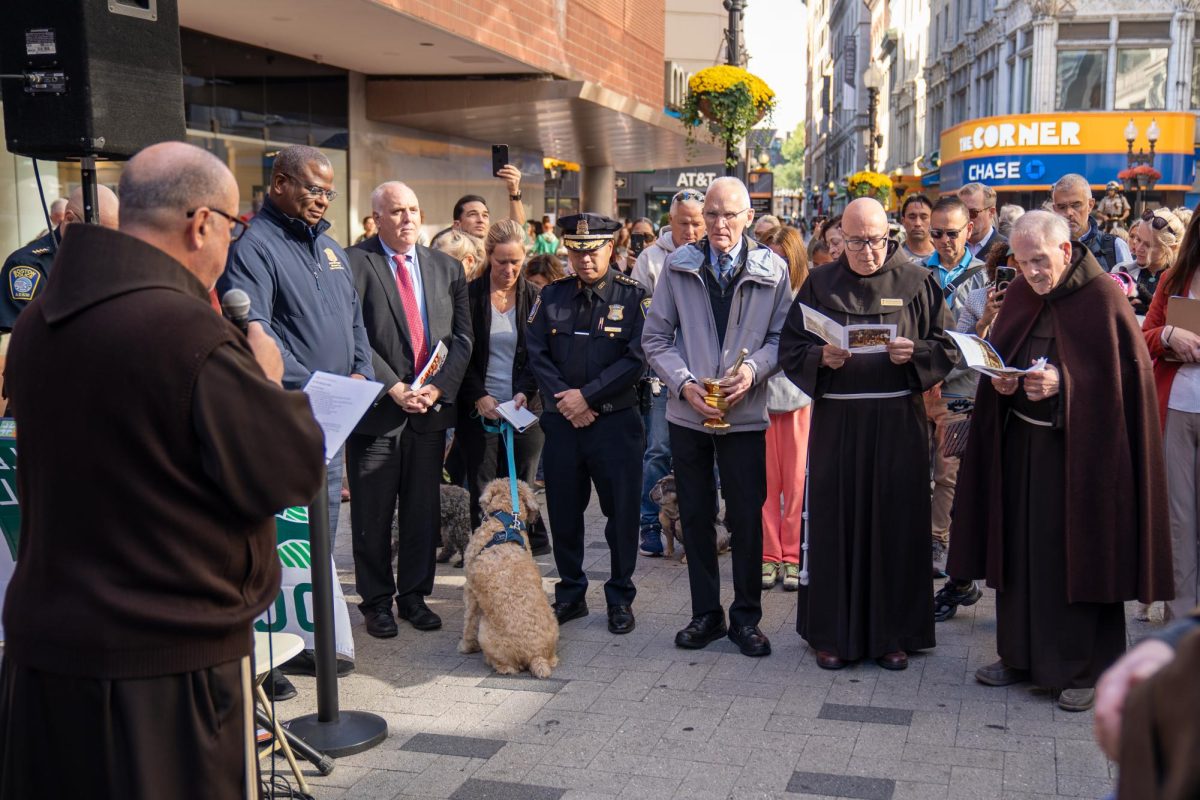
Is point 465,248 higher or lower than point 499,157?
lower

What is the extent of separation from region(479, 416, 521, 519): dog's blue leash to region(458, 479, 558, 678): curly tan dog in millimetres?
164

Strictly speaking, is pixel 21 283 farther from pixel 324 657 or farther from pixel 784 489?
pixel 784 489

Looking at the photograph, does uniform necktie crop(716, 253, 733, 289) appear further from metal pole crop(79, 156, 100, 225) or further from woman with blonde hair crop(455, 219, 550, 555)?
metal pole crop(79, 156, 100, 225)

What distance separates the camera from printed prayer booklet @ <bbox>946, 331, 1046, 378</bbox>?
5094 millimetres

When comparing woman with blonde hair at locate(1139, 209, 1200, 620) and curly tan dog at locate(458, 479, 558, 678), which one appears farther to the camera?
woman with blonde hair at locate(1139, 209, 1200, 620)

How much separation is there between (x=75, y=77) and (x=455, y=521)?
150 inches

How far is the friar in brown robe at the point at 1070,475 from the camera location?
5.14 metres

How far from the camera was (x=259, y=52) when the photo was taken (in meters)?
16.3

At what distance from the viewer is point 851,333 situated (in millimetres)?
5609

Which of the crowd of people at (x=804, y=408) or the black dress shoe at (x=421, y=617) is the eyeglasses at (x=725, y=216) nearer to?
the crowd of people at (x=804, y=408)

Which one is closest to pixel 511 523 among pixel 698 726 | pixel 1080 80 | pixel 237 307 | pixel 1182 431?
pixel 698 726

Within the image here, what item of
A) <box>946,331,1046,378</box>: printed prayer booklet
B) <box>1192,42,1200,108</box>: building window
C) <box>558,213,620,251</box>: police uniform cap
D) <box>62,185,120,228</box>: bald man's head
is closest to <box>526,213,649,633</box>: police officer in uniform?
<box>558,213,620,251</box>: police uniform cap

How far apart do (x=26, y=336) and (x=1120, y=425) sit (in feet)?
13.9

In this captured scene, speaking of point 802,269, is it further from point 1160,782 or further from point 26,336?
point 1160,782
